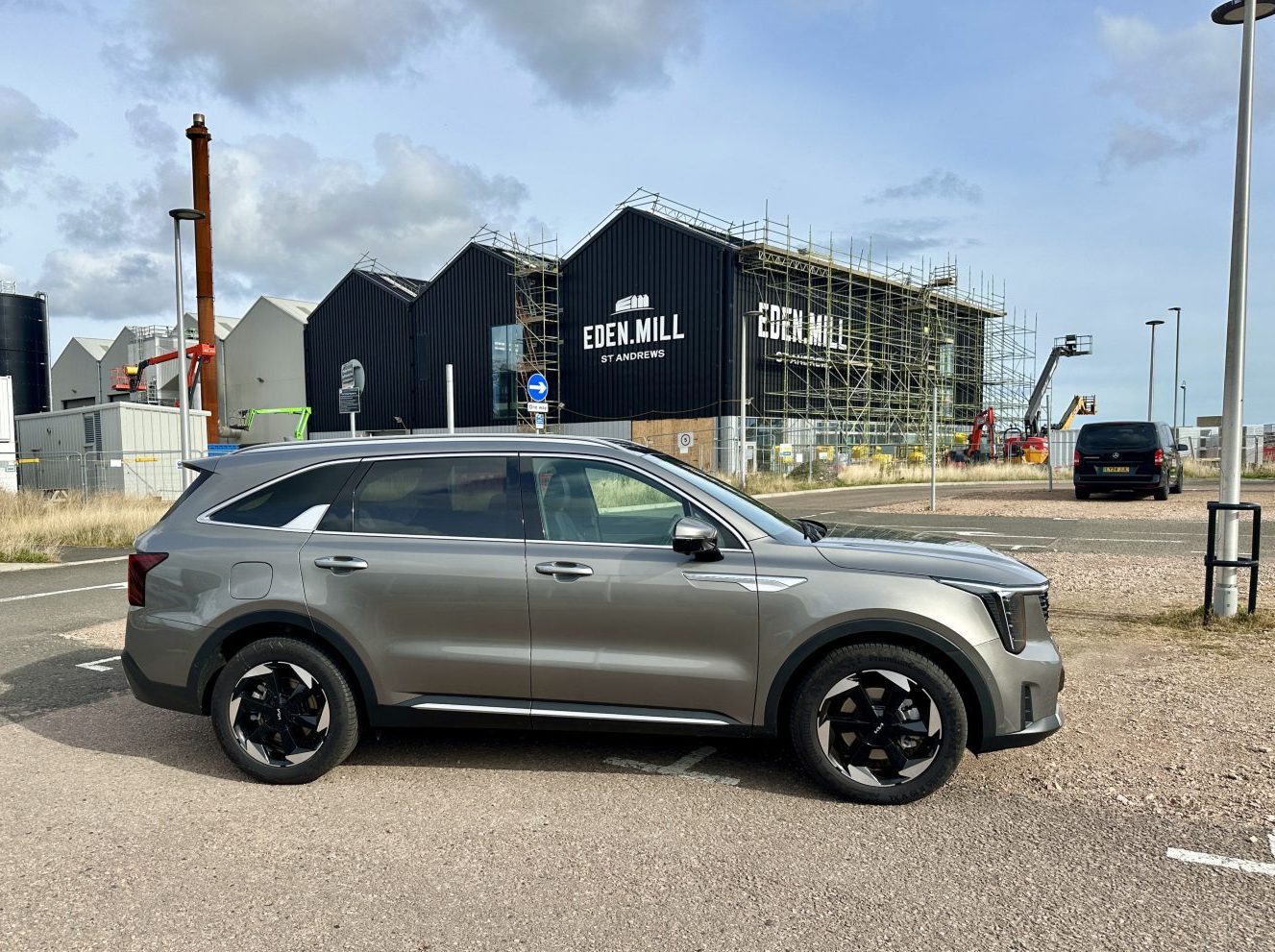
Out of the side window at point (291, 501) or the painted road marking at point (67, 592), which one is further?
the painted road marking at point (67, 592)

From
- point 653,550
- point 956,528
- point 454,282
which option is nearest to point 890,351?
point 454,282

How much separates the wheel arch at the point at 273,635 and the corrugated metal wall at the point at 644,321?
32452 millimetres

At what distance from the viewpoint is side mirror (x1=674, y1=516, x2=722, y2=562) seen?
3.97m

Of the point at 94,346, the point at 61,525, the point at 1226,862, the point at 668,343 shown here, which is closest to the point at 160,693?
the point at 1226,862

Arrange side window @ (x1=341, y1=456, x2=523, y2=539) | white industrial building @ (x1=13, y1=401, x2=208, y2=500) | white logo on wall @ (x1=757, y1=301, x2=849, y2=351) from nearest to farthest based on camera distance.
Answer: side window @ (x1=341, y1=456, x2=523, y2=539)
white industrial building @ (x1=13, y1=401, x2=208, y2=500)
white logo on wall @ (x1=757, y1=301, x2=849, y2=351)

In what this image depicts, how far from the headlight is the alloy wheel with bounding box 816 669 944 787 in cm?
44

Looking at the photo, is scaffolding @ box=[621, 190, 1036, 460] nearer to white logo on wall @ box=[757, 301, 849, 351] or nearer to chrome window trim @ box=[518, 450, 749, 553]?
white logo on wall @ box=[757, 301, 849, 351]

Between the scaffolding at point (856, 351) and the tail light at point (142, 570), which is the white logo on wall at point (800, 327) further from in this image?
the tail light at point (142, 570)

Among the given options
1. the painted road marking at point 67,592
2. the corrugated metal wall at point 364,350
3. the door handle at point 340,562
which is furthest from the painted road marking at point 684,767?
the corrugated metal wall at point 364,350

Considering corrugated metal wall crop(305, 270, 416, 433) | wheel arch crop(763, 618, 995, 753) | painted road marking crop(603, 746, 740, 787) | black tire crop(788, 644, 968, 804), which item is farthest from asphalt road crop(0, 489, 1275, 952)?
corrugated metal wall crop(305, 270, 416, 433)

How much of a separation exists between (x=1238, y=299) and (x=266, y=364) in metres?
53.6

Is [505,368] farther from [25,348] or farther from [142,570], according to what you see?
[142,570]

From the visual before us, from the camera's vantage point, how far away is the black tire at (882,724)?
12.9 feet

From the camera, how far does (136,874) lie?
11.4 ft
